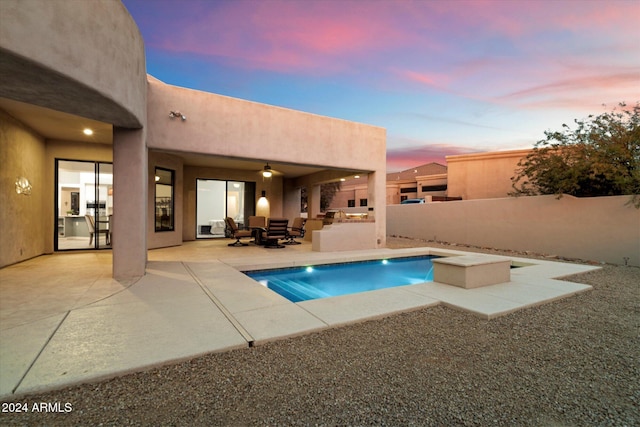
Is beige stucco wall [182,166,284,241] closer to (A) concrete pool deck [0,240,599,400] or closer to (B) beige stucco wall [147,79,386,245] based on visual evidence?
(B) beige stucco wall [147,79,386,245]

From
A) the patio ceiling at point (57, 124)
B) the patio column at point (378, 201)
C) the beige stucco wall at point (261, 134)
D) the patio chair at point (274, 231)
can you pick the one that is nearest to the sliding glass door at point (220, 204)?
the patio chair at point (274, 231)

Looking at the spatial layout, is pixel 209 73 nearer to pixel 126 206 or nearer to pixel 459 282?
pixel 126 206

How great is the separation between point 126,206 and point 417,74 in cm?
1095

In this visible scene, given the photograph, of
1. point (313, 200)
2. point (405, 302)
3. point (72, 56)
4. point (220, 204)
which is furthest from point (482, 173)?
point (72, 56)

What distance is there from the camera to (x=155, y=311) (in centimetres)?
356

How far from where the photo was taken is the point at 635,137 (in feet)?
26.0

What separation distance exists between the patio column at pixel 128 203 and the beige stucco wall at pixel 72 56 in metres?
0.64

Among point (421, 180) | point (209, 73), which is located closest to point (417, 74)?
point (209, 73)

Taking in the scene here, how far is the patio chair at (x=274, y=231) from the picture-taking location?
9758 millimetres

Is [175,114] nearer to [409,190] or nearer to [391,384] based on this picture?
[391,384]

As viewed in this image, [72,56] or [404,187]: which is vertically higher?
[404,187]

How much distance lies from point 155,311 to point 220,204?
10.1m

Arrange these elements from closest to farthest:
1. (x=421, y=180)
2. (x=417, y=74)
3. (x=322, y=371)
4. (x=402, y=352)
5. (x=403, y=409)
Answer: (x=403, y=409) → (x=322, y=371) → (x=402, y=352) → (x=417, y=74) → (x=421, y=180)

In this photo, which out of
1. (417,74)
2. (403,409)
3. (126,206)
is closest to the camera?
(403,409)
